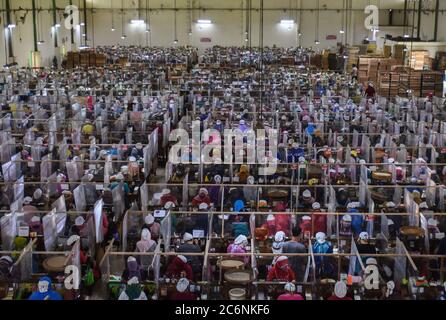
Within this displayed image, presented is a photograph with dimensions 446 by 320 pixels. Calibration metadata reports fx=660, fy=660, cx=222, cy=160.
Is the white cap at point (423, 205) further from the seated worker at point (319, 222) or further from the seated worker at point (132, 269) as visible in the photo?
the seated worker at point (132, 269)

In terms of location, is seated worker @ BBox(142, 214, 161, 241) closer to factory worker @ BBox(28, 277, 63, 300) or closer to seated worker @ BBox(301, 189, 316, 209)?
factory worker @ BBox(28, 277, 63, 300)

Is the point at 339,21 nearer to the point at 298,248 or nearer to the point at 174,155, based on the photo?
the point at 174,155

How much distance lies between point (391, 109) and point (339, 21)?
27.5 metres

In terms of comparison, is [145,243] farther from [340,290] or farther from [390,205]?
[390,205]

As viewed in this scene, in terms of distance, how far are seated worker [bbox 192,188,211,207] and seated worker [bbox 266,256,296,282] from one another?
328 cm

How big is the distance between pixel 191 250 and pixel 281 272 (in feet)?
5.95

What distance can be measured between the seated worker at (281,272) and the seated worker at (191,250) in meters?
1.08

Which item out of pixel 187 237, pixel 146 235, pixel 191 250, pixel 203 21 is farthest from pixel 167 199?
pixel 203 21

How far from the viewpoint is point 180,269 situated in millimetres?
9781

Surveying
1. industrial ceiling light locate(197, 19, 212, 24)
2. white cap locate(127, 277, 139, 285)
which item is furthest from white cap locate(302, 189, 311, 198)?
industrial ceiling light locate(197, 19, 212, 24)

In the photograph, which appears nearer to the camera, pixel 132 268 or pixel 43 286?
pixel 43 286

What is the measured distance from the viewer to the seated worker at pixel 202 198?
1287 cm

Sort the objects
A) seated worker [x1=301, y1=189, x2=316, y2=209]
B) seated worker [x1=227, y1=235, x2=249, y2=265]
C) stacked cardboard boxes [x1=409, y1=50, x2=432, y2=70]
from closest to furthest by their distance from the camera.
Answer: seated worker [x1=227, y1=235, x2=249, y2=265] < seated worker [x1=301, y1=189, x2=316, y2=209] < stacked cardboard boxes [x1=409, y1=50, x2=432, y2=70]

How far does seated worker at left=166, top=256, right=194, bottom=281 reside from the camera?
972 cm
